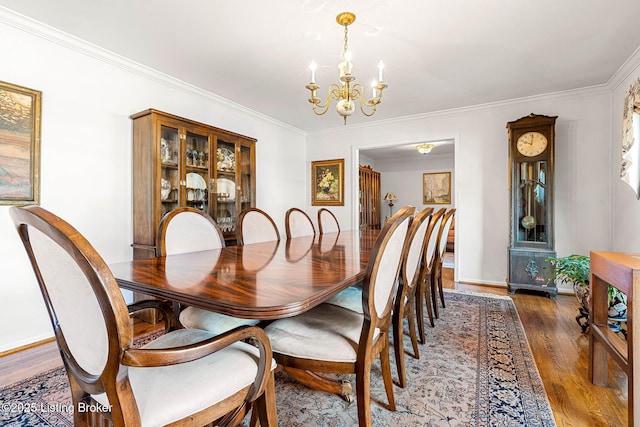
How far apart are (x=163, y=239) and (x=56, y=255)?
1.06 m

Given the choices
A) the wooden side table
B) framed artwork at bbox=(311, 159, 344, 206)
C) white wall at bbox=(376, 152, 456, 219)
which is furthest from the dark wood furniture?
the wooden side table

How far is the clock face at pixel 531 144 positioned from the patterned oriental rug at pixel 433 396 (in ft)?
7.20

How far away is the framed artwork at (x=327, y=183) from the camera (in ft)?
15.7

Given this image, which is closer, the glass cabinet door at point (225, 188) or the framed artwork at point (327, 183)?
the glass cabinet door at point (225, 188)

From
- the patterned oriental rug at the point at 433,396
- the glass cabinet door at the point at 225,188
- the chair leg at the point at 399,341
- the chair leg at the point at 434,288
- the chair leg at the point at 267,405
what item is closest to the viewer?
the chair leg at the point at 267,405

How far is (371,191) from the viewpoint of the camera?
21.7 feet

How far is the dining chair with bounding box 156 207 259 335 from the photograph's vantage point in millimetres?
1394

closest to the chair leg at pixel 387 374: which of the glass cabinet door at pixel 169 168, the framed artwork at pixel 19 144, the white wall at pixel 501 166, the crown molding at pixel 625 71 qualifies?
the glass cabinet door at pixel 169 168

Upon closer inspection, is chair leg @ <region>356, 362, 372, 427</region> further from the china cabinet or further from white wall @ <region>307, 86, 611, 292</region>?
white wall @ <region>307, 86, 611, 292</region>

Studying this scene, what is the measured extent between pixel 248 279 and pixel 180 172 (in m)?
2.10

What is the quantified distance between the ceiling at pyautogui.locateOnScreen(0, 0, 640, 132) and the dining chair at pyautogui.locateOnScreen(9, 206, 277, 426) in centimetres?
189

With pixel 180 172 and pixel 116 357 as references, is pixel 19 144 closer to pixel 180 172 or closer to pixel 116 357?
pixel 180 172

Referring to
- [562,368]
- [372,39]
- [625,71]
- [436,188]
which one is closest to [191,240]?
[372,39]

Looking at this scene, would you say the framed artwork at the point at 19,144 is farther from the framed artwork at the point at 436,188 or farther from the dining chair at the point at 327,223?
the framed artwork at the point at 436,188
